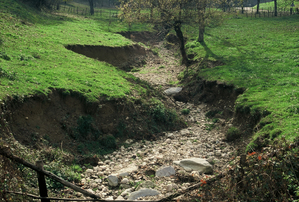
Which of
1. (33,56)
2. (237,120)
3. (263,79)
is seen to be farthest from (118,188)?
(263,79)

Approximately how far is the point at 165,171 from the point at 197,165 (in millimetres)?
1530

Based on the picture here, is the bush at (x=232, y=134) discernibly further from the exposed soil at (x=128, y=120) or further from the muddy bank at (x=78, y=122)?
the muddy bank at (x=78, y=122)

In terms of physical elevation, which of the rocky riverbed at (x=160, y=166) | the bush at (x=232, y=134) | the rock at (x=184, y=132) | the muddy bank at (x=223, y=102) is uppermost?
the muddy bank at (x=223, y=102)

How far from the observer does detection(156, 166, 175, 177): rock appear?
11.9 meters

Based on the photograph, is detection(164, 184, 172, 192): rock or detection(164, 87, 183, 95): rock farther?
detection(164, 87, 183, 95): rock

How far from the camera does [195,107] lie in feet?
67.4

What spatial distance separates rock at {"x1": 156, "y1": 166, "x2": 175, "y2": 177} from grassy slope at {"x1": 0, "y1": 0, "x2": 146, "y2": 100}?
5.90 m

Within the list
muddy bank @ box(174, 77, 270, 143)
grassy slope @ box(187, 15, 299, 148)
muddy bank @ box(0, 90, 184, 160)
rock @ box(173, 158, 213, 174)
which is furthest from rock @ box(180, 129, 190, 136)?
rock @ box(173, 158, 213, 174)

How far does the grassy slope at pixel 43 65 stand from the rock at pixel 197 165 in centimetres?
634

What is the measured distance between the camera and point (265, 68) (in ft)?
70.6

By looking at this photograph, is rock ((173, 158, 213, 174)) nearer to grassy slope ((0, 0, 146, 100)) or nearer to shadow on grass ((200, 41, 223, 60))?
grassy slope ((0, 0, 146, 100))

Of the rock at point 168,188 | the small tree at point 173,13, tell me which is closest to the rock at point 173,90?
the small tree at point 173,13

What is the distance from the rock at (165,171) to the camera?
1192 centimetres

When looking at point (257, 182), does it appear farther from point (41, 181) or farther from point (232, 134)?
point (232, 134)
